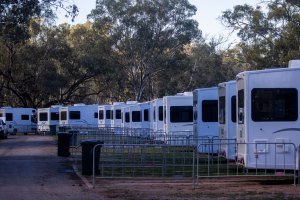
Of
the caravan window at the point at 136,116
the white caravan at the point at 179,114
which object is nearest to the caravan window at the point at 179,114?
the white caravan at the point at 179,114

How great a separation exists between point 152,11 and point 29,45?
47.2 ft

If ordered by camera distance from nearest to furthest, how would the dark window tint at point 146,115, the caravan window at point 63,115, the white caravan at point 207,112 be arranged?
the white caravan at point 207,112, the dark window tint at point 146,115, the caravan window at point 63,115

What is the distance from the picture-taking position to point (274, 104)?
1645 centimetres

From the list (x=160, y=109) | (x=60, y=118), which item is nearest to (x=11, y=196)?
(x=160, y=109)

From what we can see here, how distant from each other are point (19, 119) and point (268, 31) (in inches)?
1068

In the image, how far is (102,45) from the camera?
6294 centimetres

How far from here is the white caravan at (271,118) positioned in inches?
637

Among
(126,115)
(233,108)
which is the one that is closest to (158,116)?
(126,115)

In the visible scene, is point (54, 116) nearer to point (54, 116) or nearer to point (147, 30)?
point (54, 116)

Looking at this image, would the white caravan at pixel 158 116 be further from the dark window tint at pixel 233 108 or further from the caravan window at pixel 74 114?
the caravan window at pixel 74 114

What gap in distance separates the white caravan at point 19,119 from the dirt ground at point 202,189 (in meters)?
45.3

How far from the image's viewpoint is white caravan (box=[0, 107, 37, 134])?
2413 inches

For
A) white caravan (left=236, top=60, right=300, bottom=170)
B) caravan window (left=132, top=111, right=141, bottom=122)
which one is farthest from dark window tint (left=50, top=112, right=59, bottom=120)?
white caravan (left=236, top=60, right=300, bottom=170)

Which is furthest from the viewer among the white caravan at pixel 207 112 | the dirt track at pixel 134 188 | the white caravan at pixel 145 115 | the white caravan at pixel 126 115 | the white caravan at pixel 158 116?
the white caravan at pixel 126 115
